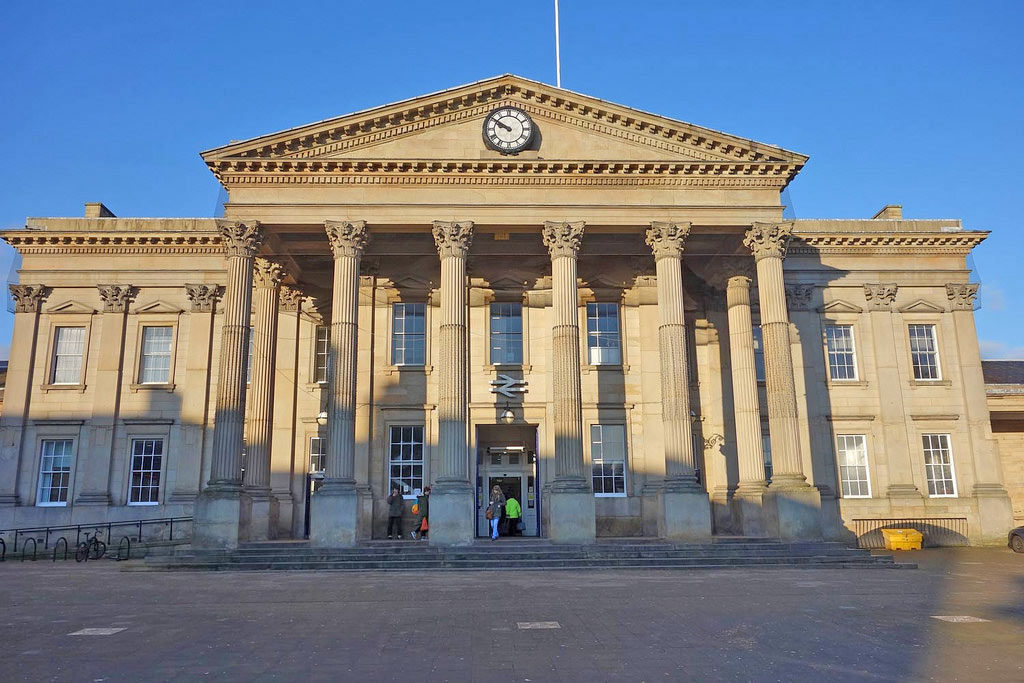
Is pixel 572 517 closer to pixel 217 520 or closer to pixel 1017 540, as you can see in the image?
pixel 217 520

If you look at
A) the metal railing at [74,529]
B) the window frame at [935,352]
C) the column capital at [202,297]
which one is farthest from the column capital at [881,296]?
the metal railing at [74,529]

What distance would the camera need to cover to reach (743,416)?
24188mm

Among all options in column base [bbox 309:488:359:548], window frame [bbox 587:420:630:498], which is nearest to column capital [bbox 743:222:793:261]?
window frame [bbox 587:420:630:498]

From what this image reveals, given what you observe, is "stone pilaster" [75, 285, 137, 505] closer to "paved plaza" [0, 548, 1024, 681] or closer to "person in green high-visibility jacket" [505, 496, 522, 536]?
"paved plaza" [0, 548, 1024, 681]

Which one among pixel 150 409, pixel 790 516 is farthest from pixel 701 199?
pixel 150 409

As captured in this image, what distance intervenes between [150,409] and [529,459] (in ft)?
44.2

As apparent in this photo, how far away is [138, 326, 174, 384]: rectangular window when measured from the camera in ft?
93.1

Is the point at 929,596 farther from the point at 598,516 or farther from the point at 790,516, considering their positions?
the point at 598,516

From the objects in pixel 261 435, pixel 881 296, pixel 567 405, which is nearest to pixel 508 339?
pixel 567 405

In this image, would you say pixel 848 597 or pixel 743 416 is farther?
pixel 743 416

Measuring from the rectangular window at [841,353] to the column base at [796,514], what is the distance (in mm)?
8114

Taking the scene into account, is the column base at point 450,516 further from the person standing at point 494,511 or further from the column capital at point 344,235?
the column capital at point 344,235

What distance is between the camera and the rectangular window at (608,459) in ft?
89.2

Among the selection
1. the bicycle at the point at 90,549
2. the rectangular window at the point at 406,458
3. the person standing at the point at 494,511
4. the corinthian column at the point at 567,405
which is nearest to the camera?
the corinthian column at the point at 567,405
